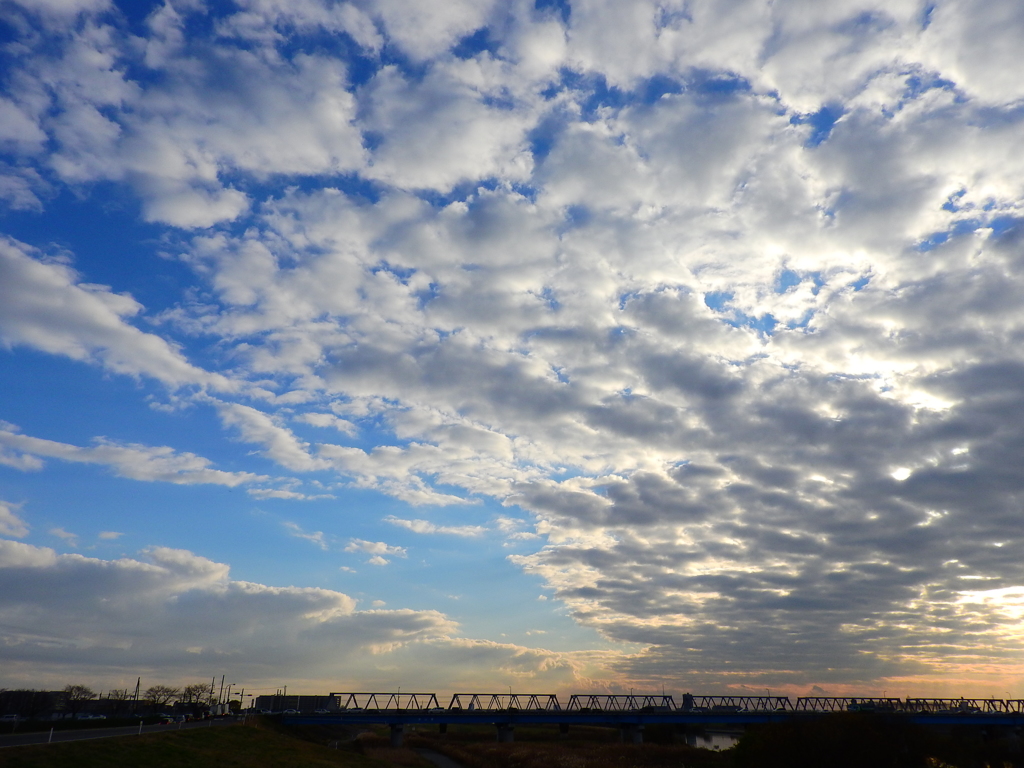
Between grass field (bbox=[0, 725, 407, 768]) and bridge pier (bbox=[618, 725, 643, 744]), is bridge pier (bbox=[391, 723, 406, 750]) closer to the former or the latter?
grass field (bbox=[0, 725, 407, 768])

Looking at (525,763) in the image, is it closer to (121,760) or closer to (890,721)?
(890,721)

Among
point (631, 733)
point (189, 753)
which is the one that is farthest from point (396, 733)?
point (189, 753)

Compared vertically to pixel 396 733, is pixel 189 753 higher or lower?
higher

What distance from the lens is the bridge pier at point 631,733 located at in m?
178

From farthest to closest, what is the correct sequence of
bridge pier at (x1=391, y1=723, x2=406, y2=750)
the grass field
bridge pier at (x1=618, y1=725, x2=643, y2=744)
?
bridge pier at (x1=618, y1=725, x2=643, y2=744) → bridge pier at (x1=391, y1=723, x2=406, y2=750) → the grass field

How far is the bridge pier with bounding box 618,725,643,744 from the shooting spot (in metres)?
178

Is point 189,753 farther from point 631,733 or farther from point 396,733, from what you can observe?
point 631,733

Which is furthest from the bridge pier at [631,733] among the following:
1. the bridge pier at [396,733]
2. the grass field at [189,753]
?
the grass field at [189,753]

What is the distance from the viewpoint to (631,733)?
178875mm

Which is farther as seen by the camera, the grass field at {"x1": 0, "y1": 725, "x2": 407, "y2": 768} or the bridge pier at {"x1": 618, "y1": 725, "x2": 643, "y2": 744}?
the bridge pier at {"x1": 618, "y1": 725, "x2": 643, "y2": 744}

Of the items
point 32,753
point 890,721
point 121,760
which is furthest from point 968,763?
point 32,753

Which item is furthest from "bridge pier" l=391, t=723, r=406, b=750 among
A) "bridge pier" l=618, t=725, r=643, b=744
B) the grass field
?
"bridge pier" l=618, t=725, r=643, b=744

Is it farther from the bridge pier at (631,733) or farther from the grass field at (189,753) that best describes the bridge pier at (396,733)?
the bridge pier at (631,733)

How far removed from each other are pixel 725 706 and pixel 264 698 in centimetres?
11804
